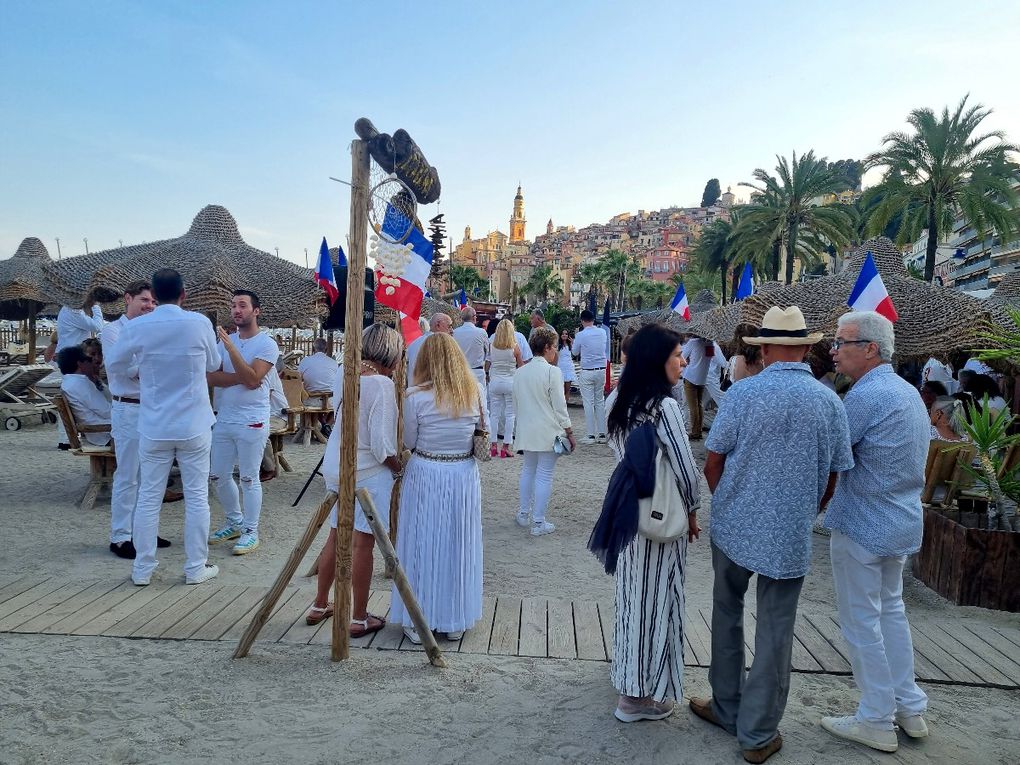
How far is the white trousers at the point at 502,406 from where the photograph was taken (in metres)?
9.61

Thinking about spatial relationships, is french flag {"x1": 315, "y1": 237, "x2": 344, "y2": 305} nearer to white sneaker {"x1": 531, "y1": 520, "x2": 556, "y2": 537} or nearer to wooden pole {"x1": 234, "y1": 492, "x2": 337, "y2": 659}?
white sneaker {"x1": 531, "y1": 520, "x2": 556, "y2": 537}

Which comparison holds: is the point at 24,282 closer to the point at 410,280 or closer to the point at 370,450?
the point at 410,280

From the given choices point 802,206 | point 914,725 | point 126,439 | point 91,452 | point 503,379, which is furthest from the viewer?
point 802,206

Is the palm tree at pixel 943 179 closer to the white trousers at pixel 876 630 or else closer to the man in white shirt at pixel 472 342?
the man in white shirt at pixel 472 342

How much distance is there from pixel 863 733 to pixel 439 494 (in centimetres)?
223

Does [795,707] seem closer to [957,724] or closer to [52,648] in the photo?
[957,724]

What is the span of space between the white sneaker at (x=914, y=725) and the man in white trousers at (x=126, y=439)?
5044 millimetres

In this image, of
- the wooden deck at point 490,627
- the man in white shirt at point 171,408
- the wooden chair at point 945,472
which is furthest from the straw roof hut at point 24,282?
the wooden chair at point 945,472

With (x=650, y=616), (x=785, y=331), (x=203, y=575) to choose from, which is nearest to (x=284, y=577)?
(x=203, y=575)

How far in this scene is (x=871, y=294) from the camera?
675 cm

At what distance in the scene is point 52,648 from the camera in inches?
142

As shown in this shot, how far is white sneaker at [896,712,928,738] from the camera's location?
9.55 feet

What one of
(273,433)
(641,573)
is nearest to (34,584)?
(273,433)

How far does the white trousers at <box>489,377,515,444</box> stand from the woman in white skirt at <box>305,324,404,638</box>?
5.68 m
